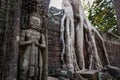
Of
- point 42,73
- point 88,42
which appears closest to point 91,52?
point 88,42

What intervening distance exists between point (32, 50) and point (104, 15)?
9137mm

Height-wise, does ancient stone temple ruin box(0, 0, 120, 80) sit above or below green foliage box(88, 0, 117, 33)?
below

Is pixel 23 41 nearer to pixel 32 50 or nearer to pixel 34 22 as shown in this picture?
pixel 32 50

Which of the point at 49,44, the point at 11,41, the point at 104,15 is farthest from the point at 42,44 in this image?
the point at 104,15

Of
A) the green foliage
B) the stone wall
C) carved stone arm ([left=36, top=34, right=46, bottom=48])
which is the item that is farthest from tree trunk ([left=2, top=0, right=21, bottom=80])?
the green foliage

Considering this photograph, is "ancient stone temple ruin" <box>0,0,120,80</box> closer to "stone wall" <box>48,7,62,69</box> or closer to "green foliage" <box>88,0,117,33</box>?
"stone wall" <box>48,7,62,69</box>

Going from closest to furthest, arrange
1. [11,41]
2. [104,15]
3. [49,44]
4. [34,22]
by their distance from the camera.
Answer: [11,41] → [34,22] → [49,44] → [104,15]

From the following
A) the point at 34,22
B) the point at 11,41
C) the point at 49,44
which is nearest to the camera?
the point at 11,41

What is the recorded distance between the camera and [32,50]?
→ 3135 millimetres

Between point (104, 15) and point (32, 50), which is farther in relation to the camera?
point (104, 15)

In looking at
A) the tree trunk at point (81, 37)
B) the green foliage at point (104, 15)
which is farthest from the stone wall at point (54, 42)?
the green foliage at point (104, 15)

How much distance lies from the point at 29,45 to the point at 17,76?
55 cm

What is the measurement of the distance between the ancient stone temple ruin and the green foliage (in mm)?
2889

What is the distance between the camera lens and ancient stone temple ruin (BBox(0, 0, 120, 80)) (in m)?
2.97
